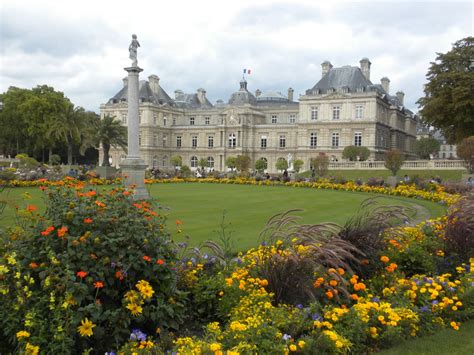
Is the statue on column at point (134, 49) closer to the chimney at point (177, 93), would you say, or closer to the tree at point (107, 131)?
the tree at point (107, 131)

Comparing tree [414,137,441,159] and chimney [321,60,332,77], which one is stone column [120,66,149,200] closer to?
chimney [321,60,332,77]

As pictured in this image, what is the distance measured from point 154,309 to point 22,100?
6411 cm

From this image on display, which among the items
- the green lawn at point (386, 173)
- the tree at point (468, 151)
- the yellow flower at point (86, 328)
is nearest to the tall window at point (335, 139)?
the green lawn at point (386, 173)

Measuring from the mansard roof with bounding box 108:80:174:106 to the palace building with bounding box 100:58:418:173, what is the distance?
0.09m

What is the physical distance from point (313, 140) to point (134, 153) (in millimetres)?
51053

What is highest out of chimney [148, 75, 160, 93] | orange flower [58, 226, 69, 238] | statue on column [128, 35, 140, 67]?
chimney [148, 75, 160, 93]

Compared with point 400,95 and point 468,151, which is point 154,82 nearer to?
point 400,95

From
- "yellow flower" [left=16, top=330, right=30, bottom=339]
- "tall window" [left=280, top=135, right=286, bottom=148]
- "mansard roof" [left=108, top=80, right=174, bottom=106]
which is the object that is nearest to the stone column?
"yellow flower" [left=16, top=330, right=30, bottom=339]

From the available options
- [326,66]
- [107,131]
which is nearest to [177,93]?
[326,66]

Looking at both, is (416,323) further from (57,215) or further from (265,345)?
(57,215)

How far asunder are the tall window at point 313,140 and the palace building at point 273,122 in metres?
0.15

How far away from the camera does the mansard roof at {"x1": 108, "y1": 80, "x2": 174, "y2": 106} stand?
76.9m

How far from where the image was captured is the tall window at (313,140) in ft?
213

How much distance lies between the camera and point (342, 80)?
63.8 m
